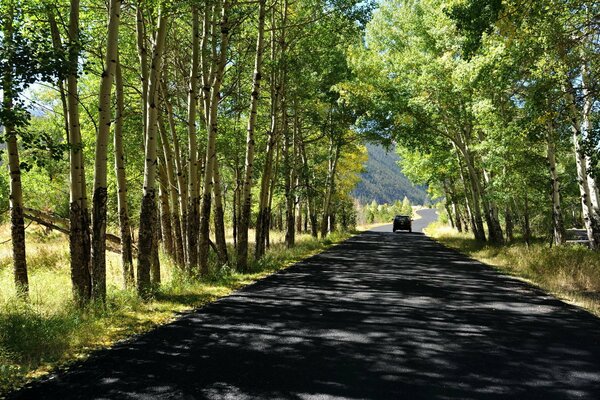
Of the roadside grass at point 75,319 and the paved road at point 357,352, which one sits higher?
the roadside grass at point 75,319

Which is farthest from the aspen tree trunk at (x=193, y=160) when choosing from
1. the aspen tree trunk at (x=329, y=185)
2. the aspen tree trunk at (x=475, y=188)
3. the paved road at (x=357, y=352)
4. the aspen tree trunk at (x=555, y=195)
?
the aspen tree trunk at (x=329, y=185)

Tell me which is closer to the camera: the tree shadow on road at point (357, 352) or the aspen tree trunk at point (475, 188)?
the tree shadow on road at point (357, 352)

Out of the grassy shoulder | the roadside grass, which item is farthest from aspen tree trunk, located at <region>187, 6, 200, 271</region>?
the grassy shoulder

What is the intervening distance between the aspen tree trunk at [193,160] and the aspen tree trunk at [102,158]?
131 inches

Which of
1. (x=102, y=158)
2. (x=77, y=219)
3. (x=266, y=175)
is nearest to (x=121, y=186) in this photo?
(x=77, y=219)

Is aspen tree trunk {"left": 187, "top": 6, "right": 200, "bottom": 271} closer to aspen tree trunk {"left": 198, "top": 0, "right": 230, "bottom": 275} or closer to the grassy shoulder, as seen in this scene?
aspen tree trunk {"left": 198, "top": 0, "right": 230, "bottom": 275}

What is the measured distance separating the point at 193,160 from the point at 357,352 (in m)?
7.64

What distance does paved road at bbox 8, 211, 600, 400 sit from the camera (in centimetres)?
407

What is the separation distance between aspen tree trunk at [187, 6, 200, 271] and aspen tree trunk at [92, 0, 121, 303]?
333 centimetres

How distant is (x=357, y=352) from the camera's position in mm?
5172

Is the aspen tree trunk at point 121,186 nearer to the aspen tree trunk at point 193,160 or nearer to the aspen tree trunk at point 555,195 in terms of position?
the aspen tree trunk at point 193,160

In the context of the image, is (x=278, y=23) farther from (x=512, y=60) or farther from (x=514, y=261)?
(x=514, y=261)

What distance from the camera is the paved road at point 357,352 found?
4066mm

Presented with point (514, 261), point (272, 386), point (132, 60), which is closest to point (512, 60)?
point (514, 261)
